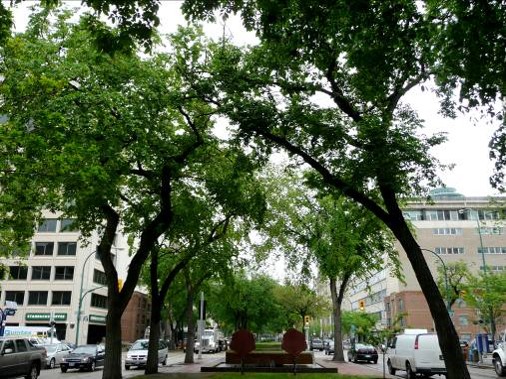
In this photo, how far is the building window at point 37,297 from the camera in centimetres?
6095

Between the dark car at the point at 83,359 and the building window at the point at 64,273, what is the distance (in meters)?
33.5

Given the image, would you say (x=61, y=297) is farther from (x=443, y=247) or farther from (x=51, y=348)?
(x=443, y=247)

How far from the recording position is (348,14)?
29.2 feet

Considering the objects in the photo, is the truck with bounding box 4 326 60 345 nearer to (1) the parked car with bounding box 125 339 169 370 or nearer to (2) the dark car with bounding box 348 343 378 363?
(1) the parked car with bounding box 125 339 169 370

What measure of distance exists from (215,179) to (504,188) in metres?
10.3

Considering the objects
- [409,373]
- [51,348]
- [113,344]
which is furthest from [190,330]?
[113,344]

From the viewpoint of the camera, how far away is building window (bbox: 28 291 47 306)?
200 feet

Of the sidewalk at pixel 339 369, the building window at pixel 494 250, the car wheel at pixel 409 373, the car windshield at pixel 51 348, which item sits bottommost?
the sidewalk at pixel 339 369

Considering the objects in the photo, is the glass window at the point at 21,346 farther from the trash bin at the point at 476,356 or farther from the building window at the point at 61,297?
the building window at the point at 61,297

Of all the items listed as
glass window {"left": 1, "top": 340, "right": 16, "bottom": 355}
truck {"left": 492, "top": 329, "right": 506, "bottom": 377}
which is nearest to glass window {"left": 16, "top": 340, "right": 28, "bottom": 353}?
glass window {"left": 1, "top": 340, "right": 16, "bottom": 355}

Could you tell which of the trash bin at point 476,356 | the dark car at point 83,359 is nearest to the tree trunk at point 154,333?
the dark car at point 83,359

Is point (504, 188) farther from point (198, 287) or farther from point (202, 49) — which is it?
point (198, 287)

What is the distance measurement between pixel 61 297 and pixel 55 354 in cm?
2943

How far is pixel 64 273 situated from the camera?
204 feet
